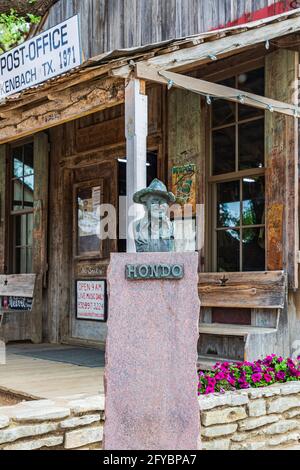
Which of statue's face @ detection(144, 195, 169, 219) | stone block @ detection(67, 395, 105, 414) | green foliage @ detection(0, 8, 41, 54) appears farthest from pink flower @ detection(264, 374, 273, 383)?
green foliage @ detection(0, 8, 41, 54)

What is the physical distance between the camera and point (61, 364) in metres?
7.42

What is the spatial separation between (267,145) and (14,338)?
492cm

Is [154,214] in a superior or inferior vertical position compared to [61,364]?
superior

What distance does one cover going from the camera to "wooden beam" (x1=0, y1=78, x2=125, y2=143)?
6.01 metres

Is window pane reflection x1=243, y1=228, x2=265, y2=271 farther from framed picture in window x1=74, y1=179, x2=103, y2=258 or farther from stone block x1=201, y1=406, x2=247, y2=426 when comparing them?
framed picture in window x1=74, y1=179, x2=103, y2=258

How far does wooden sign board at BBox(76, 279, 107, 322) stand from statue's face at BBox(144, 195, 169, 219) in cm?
488

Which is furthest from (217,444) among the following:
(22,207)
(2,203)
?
(2,203)

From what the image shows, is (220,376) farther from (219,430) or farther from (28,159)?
(28,159)

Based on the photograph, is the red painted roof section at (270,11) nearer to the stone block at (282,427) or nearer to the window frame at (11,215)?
the stone block at (282,427)

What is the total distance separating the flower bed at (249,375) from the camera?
5.29m

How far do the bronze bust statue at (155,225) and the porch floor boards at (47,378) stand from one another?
1866 mm

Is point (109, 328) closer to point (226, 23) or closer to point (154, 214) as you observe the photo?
point (154, 214)

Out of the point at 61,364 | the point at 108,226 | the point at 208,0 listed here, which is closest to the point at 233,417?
the point at 61,364

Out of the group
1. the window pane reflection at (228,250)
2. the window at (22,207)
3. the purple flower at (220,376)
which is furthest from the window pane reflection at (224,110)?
the window at (22,207)
